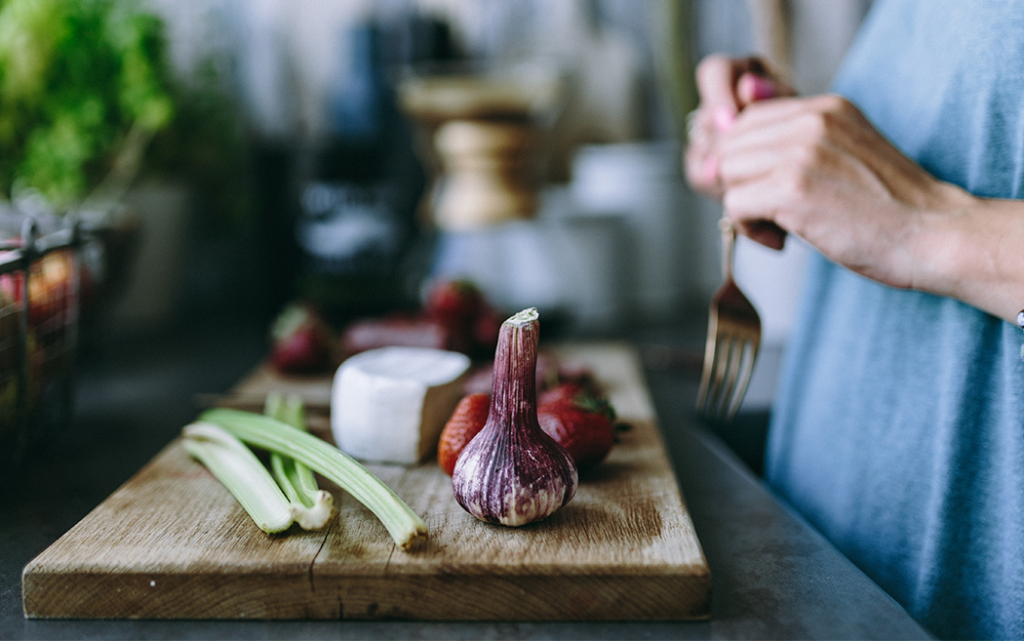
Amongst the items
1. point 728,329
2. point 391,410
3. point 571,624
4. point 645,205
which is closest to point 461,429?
point 391,410

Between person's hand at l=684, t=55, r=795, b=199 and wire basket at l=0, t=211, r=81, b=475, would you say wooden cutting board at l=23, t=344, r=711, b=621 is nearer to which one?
wire basket at l=0, t=211, r=81, b=475

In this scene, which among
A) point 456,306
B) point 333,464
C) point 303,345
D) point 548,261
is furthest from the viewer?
point 548,261

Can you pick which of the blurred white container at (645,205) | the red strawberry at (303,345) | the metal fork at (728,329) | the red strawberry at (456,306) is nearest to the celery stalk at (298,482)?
the red strawberry at (303,345)

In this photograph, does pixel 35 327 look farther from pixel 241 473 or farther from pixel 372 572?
pixel 372 572

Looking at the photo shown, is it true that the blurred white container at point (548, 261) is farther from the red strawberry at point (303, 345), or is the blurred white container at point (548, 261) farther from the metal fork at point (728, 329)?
the metal fork at point (728, 329)

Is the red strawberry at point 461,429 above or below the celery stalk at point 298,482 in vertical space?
above

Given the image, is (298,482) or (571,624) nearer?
(571,624)

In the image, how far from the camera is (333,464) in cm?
63

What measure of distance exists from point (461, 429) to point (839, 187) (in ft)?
1.22

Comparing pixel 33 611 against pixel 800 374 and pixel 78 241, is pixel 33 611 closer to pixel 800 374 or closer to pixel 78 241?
pixel 78 241

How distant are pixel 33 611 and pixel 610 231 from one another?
1165 millimetres

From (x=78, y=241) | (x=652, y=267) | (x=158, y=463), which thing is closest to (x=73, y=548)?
(x=158, y=463)

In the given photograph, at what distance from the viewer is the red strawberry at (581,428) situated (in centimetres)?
67

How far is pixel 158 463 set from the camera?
73 centimetres
